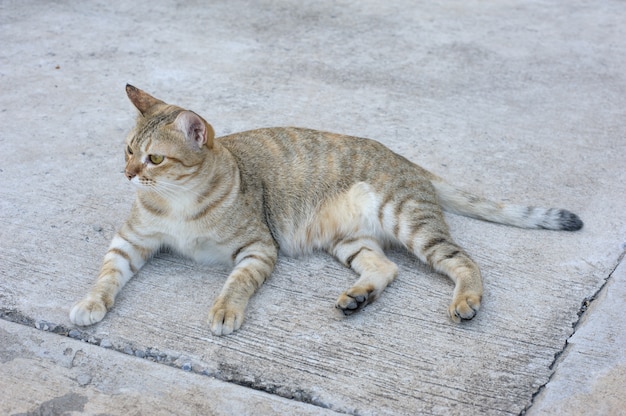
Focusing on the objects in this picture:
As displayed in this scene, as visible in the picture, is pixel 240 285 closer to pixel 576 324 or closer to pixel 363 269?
pixel 363 269

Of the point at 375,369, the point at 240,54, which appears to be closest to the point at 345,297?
the point at 375,369

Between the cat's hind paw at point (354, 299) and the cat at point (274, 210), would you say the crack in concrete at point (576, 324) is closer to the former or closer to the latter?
the cat at point (274, 210)

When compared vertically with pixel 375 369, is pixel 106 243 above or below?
below

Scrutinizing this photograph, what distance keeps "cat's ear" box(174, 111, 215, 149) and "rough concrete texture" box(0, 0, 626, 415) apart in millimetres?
741

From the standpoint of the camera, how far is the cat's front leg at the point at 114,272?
346 cm

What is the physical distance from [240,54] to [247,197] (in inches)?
121

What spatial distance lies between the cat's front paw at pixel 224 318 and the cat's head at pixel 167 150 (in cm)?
68

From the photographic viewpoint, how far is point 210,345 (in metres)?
3.37

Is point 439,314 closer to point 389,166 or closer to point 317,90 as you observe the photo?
point 389,166

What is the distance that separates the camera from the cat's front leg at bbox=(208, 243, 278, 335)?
344 centimetres

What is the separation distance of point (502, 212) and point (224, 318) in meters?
1.89

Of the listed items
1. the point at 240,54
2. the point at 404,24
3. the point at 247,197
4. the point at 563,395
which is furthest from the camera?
the point at 404,24

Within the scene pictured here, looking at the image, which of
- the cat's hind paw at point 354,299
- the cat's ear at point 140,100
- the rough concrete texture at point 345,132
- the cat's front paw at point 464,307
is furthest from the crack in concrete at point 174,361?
the cat's ear at point 140,100

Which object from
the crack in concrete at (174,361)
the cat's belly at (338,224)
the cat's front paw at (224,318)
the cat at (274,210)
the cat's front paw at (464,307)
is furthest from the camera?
the cat's belly at (338,224)
